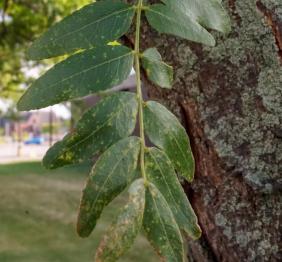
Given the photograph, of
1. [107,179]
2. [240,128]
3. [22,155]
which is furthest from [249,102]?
[22,155]

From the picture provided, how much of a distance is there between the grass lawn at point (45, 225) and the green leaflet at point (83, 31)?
7.35ft

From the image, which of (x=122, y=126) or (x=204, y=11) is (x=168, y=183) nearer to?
(x=122, y=126)

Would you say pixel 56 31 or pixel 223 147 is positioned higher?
pixel 56 31

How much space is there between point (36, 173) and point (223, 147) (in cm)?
1074

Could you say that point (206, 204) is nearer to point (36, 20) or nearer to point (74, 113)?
point (36, 20)

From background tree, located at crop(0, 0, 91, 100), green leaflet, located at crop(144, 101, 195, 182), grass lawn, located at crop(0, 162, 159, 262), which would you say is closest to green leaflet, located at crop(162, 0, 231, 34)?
green leaflet, located at crop(144, 101, 195, 182)

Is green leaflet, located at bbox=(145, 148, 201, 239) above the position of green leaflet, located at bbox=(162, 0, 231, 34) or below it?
below

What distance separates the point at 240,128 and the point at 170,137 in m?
0.28

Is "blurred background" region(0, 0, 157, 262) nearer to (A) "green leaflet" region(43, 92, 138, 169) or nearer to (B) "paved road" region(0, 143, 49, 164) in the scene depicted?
(A) "green leaflet" region(43, 92, 138, 169)

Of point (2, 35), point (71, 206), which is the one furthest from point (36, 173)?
point (71, 206)

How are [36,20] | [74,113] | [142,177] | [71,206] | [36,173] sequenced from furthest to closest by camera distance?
1. [74,113]
2. [36,173]
3. [36,20]
4. [71,206]
5. [142,177]

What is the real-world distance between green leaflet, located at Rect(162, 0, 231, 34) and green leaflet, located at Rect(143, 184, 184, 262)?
0.21m

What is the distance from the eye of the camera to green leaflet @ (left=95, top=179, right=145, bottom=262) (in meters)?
0.49

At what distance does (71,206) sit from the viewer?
23.5 feet
